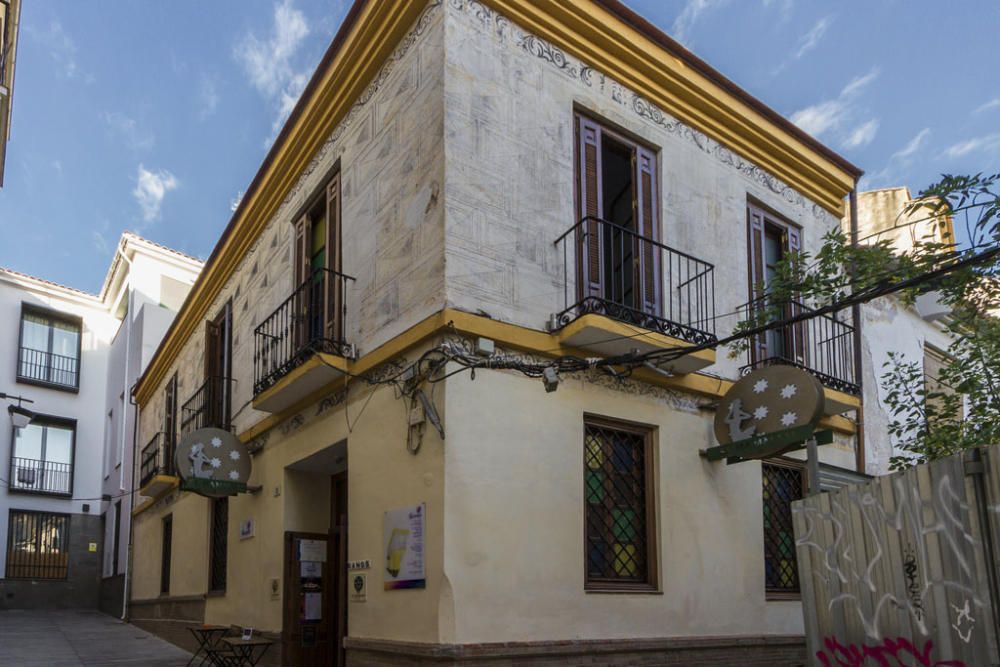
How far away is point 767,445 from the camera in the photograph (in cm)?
859

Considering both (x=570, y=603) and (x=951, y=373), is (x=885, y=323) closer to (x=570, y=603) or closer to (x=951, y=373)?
(x=951, y=373)

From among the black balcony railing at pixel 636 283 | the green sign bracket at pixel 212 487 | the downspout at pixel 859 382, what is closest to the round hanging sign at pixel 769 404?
the black balcony railing at pixel 636 283

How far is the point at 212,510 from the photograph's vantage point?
13977 mm

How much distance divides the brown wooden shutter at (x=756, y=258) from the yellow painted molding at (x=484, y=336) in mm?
1023

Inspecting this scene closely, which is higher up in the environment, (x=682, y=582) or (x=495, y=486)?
(x=495, y=486)

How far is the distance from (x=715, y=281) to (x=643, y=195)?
133cm

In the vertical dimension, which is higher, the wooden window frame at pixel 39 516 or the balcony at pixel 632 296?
the balcony at pixel 632 296

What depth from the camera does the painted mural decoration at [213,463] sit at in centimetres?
1127

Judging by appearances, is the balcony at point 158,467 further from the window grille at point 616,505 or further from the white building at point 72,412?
the window grille at point 616,505

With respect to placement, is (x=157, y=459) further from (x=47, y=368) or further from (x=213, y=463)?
(x=47, y=368)

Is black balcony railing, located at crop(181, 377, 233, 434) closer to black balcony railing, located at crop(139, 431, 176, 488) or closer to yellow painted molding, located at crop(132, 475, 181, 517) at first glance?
yellow painted molding, located at crop(132, 475, 181, 517)

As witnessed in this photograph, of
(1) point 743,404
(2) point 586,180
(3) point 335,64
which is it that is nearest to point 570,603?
(1) point 743,404

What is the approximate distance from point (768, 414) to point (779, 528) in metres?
2.08

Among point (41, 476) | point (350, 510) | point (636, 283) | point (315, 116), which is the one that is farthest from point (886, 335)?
point (41, 476)
